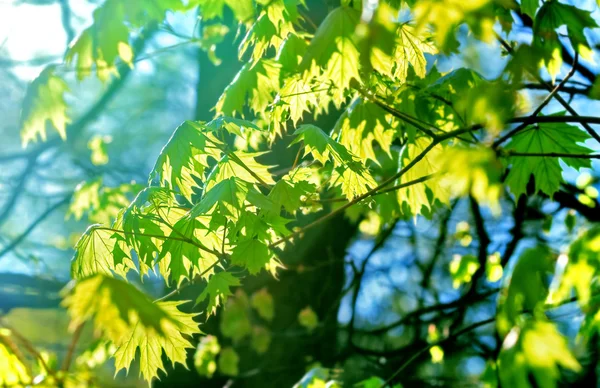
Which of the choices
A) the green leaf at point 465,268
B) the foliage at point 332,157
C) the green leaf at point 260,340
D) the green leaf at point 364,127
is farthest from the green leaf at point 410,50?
the green leaf at point 260,340

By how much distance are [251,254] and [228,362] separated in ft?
7.23

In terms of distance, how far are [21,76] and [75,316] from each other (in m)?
5.60

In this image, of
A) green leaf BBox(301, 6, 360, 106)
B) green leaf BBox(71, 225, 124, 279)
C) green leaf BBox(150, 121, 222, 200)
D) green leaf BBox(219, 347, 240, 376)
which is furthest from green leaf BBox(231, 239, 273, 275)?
green leaf BBox(219, 347, 240, 376)

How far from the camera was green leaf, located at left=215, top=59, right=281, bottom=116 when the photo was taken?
171cm

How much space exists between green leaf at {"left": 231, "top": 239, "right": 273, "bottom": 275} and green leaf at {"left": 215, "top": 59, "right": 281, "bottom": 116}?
58cm

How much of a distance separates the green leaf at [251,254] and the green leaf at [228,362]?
2.17 metres

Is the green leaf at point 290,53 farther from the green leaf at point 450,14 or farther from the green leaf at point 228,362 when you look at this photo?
the green leaf at point 228,362

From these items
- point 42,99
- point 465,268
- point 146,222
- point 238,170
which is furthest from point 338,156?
point 465,268

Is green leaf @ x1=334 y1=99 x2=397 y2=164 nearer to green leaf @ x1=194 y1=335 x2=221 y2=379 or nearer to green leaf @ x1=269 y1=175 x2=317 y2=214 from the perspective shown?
green leaf @ x1=269 y1=175 x2=317 y2=214

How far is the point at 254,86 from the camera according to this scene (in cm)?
176

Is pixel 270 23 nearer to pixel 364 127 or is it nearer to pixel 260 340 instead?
pixel 364 127

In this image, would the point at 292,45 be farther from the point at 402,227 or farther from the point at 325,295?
the point at 402,227

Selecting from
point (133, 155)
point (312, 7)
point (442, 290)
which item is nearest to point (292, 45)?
point (312, 7)

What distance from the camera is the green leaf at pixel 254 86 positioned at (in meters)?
1.71
